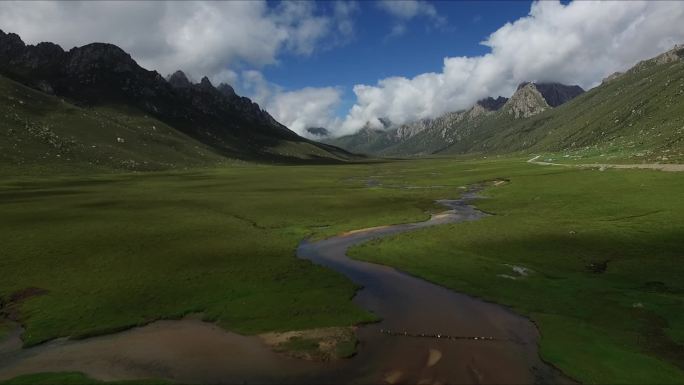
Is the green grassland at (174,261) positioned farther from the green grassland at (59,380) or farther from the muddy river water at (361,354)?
the green grassland at (59,380)

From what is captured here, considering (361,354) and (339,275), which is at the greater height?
(339,275)

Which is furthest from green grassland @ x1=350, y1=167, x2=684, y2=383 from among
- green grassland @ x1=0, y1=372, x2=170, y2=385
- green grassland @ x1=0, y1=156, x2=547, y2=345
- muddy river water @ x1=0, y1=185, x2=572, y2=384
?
green grassland @ x1=0, y1=372, x2=170, y2=385

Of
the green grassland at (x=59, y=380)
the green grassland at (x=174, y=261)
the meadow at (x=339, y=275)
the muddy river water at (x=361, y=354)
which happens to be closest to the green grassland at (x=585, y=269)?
the meadow at (x=339, y=275)

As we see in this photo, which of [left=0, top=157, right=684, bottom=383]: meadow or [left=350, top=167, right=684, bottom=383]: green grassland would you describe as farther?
[left=0, top=157, right=684, bottom=383]: meadow

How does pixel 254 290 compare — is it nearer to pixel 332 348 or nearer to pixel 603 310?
pixel 332 348

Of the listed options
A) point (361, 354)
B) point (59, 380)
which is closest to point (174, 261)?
point (59, 380)

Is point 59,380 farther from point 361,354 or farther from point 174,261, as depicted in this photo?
point 174,261

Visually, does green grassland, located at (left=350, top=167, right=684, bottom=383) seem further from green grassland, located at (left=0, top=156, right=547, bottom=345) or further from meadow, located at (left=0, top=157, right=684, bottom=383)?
green grassland, located at (left=0, top=156, right=547, bottom=345)
